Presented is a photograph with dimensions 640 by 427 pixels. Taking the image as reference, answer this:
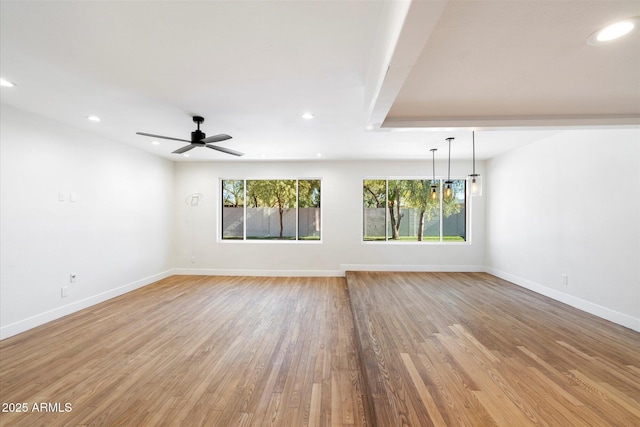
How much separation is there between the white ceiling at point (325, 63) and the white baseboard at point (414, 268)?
11.2 feet

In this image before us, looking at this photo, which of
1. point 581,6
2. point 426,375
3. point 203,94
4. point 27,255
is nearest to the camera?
point 581,6

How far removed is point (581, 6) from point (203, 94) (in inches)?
115

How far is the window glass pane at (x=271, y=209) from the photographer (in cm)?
629

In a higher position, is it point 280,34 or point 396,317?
point 280,34

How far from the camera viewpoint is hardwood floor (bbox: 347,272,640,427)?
1671 millimetres

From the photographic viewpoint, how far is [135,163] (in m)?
4.97

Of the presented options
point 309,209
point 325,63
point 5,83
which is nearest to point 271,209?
point 309,209

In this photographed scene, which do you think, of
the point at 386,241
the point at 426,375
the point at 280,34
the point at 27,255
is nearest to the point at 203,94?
the point at 280,34

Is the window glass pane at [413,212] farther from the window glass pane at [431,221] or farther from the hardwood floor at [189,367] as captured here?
the hardwood floor at [189,367]

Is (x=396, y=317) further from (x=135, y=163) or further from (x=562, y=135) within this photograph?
(x=135, y=163)

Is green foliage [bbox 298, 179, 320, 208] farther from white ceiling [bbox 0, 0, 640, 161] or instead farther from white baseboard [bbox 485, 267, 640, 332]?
white baseboard [bbox 485, 267, 640, 332]

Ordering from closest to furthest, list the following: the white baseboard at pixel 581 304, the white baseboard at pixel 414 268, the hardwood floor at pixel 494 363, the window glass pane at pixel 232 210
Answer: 1. the hardwood floor at pixel 494 363
2. the white baseboard at pixel 581 304
3. the white baseboard at pixel 414 268
4. the window glass pane at pixel 232 210

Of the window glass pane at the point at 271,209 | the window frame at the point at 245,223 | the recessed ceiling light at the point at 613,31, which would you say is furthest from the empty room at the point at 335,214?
the window glass pane at the point at 271,209

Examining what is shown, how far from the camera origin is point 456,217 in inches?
236
